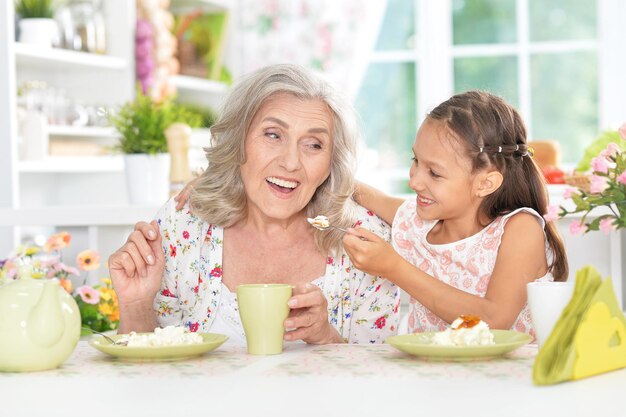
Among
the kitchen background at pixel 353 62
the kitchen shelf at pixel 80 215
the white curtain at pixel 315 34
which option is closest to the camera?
the kitchen shelf at pixel 80 215

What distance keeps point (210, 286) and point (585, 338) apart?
93 cm

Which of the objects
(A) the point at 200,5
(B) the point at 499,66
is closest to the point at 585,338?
(B) the point at 499,66

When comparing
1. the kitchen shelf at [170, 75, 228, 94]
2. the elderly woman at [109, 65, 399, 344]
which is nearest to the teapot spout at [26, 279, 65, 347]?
the elderly woman at [109, 65, 399, 344]

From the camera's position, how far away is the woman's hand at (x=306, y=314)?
150cm

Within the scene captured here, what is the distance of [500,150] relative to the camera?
6.38ft

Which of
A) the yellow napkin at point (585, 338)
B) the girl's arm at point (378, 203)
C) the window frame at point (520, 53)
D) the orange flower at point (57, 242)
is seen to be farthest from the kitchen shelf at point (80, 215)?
the window frame at point (520, 53)

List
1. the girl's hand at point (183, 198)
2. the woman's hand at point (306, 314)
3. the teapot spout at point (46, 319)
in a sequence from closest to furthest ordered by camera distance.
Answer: the teapot spout at point (46, 319) → the woman's hand at point (306, 314) → the girl's hand at point (183, 198)

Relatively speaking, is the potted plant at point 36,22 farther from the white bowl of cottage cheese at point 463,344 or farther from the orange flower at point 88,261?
the white bowl of cottage cheese at point 463,344

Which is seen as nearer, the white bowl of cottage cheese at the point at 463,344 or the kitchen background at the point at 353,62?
the white bowl of cottage cheese at the point at 463,344

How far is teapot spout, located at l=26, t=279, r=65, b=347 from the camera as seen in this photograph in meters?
1.29

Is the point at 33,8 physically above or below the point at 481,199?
above

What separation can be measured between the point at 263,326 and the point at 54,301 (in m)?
0.31

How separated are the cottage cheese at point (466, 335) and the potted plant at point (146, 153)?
1.78 m

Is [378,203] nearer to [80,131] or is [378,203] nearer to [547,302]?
[547,302]
